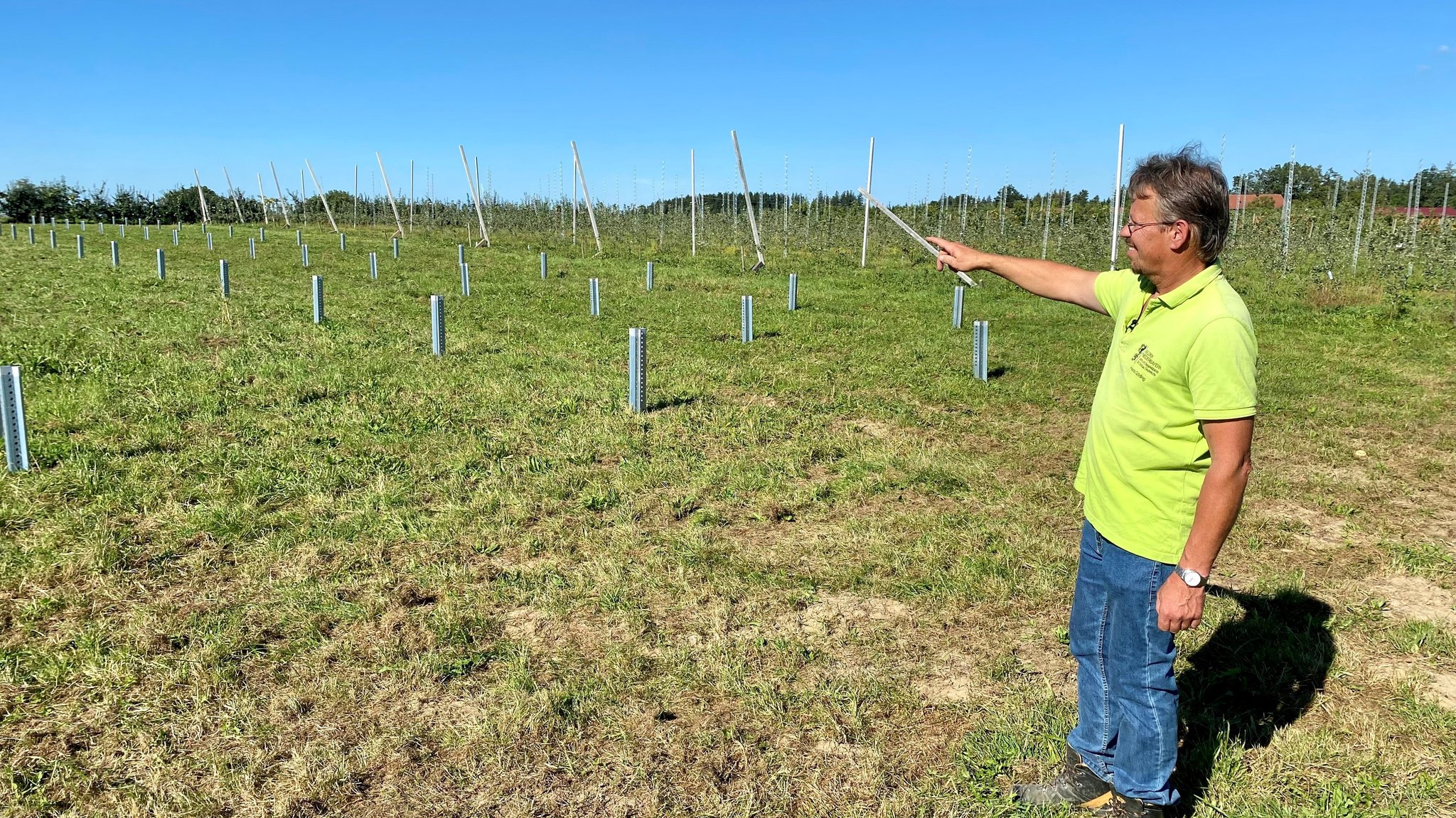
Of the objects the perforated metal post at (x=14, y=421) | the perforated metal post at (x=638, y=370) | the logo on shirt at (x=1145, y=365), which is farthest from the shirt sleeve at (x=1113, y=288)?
the perforated metal post at (x=14, y=421)

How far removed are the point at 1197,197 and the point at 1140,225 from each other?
0.47ft

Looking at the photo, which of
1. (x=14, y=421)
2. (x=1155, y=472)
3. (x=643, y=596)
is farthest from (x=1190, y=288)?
(x=14, y=421)

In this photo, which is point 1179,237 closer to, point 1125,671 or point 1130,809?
point 1125,671

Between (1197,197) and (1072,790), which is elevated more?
(1197,197)

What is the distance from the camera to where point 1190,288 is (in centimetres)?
203

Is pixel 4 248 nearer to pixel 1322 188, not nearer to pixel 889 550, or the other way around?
pixel 889 550

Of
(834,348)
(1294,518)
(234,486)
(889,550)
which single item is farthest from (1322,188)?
(234,486)

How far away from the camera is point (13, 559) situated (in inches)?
159

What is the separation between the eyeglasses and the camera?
2041 millimetres

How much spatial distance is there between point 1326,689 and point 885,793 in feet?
6.39

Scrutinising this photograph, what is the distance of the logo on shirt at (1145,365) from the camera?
206 centimetres

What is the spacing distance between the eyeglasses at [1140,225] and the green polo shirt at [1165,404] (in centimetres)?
15

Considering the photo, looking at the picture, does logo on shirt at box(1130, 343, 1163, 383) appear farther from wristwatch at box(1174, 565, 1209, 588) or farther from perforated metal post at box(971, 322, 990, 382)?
perforated metal post at box(971, 322, 990, 382)

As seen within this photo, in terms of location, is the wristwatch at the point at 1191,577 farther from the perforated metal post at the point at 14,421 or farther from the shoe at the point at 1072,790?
the perforated metal post at the point at 14,421
